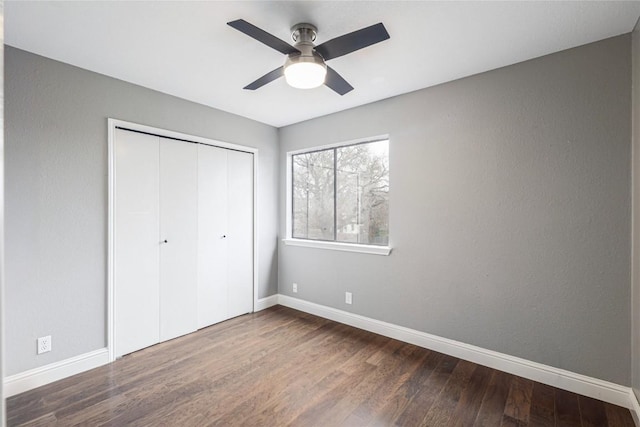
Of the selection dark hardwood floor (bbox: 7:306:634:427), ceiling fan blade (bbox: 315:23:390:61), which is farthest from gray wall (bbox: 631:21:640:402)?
ceiling fan blade (bbox: 315:23:390:61)

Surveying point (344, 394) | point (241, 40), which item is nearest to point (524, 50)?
point (241, 40)

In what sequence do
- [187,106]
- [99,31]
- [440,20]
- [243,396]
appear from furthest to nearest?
[187,106] → [243,396] → [99,31] → [440,20]

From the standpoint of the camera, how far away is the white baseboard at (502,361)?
2.08 m

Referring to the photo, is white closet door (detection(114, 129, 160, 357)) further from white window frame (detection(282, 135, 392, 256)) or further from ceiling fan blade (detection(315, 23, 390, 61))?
ceiling fan blade (detection(315, 23, 390, 61))

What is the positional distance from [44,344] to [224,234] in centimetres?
178

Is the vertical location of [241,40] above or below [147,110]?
above

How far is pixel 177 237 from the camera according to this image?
10.4 feet

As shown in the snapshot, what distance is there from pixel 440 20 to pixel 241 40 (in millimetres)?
1310

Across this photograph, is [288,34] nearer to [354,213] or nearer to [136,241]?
[354,213]

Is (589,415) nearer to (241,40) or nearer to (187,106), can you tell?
(241,40)

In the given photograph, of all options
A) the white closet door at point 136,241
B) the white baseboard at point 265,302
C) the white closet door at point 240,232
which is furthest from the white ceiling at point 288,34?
the white baseboard at point 265,302

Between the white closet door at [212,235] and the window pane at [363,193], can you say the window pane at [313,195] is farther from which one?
the white closet door at [212,235]

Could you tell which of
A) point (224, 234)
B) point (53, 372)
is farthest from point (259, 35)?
point (53, 372)

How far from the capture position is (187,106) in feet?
10.5
